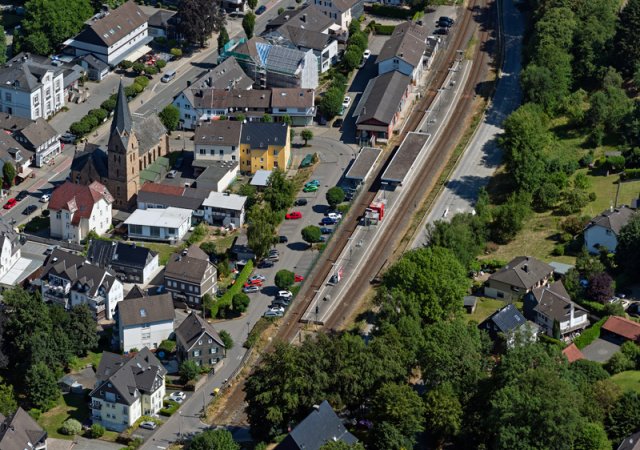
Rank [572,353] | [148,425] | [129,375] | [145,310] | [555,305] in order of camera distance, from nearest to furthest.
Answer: [148,425], [129,375], [572,353], [555,305], [145,310]

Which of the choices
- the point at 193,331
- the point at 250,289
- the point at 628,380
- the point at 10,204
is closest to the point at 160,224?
the point at 250,289

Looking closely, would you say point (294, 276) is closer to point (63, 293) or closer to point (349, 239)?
point (349, 239)

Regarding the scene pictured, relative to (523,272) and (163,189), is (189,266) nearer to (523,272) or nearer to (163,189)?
(163,189)

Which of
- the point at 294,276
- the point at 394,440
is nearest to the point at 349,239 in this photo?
the point at 294,276

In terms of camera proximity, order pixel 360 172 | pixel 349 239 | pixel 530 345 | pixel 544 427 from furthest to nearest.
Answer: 1. pixel 360 172
2. pixel 349 239
3. pixel 530 345
4. pixel 544 427

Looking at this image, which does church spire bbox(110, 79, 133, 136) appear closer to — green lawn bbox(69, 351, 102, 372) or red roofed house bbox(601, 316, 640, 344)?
green lawn bbox(69, 351, 102, 372)
